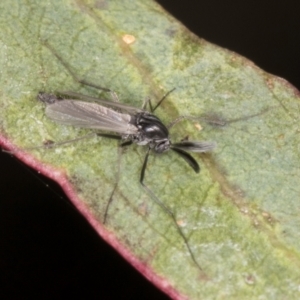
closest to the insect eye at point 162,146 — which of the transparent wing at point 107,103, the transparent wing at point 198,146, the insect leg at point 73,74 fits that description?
the transparent wing at point 198,146

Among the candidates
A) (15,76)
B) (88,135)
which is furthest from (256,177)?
(15,76)

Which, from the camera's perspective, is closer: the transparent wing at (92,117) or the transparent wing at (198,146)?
the transparent wing at (198,146)

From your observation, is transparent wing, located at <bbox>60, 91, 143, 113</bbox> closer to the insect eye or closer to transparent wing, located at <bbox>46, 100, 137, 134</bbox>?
transparent wing, located at <bbox>46, 100, 137, 134</bbox>

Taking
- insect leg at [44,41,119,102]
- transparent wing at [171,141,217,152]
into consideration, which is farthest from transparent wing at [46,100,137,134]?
transparent wing at [171,141,217,152]

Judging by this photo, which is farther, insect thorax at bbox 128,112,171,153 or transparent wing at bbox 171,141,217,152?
insect thorax at bbox 128,112,171,153

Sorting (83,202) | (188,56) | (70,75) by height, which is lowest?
(83,202)

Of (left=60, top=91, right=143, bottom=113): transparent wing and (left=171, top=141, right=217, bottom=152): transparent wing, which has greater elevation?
(left=171, top=141, right=217, bottom=152): transparent wing

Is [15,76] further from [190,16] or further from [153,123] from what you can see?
[190,16]

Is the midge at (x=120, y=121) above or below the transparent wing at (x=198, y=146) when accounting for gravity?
below

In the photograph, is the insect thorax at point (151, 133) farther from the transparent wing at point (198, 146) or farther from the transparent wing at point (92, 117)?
the transparent wing at point (198, 146)
